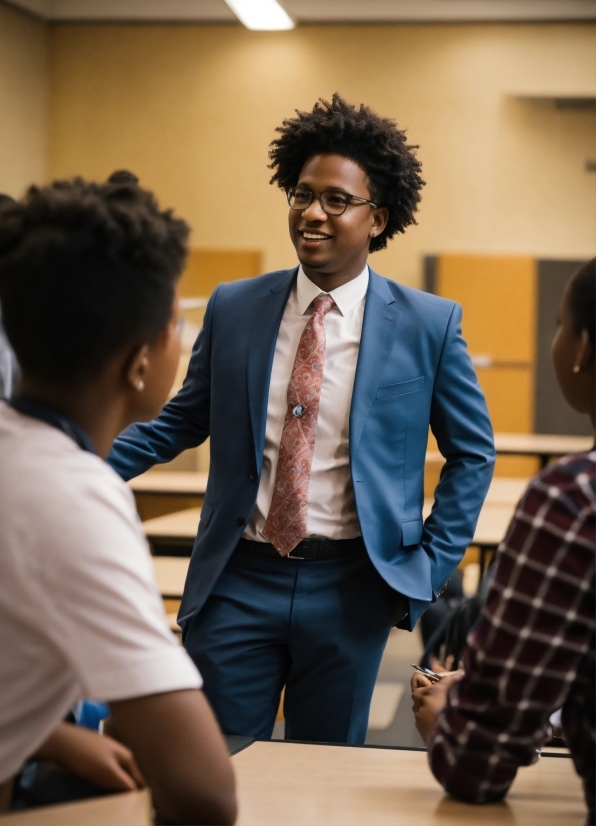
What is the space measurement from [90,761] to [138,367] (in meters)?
0.47

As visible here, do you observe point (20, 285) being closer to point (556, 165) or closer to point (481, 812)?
point (481, 812)

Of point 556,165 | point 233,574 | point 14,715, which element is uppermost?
point 556,165

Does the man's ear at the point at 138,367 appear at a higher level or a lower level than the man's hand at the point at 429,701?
higher

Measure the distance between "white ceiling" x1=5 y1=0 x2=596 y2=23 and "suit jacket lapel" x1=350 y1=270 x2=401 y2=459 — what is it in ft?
18.9

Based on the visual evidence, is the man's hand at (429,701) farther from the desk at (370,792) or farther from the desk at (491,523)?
the desk at (491,523)

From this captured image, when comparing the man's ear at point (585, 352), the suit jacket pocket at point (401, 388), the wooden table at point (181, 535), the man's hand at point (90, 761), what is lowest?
the wooden table at point (181, 535)

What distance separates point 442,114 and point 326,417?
19.3 feet

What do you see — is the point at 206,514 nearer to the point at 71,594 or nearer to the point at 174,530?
the point at 71,594

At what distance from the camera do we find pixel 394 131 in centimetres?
227

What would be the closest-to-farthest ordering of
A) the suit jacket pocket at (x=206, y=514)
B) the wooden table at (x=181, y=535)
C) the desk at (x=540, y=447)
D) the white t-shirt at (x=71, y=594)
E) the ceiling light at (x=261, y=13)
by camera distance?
A: the white t-shirt at (x=71, y=594), the suit jacket pocket at (x=206, y=514), the wooden table at (x=181, y=535), the desk at (x=540, y=447), the ceiling light at (x=261, y=13)

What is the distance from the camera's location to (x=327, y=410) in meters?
2.08

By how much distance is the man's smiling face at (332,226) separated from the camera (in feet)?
6.99

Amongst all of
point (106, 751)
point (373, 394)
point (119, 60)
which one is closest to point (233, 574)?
point (373, 394)

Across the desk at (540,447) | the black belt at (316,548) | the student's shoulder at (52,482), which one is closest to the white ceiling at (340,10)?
the desk at (540,447)
